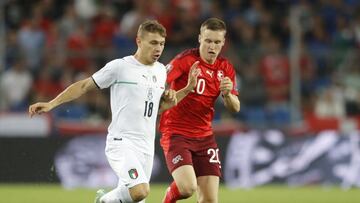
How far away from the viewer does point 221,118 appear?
1745 centimetres

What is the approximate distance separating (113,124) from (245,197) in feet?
18.0

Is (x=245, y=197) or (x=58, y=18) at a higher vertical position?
(x=58, y=18)

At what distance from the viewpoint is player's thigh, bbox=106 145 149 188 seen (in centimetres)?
868

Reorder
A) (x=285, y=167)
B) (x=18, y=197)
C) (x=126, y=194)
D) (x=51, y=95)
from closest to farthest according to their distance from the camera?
(x=126, y=194), (x=18, y=197), (x=285, y=167), (x=51, y=95)

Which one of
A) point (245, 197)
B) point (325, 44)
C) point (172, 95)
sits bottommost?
point (245, 197)

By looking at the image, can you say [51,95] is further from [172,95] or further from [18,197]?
[172,95]

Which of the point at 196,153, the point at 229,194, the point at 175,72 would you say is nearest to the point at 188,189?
the point at 196,153

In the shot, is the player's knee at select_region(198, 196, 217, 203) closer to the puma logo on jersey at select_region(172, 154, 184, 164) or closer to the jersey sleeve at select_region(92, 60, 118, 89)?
the puma logo on jersey at select_region(172, 154, 184, 164)

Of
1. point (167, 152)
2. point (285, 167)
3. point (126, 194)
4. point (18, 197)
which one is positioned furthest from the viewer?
point (285, 167)

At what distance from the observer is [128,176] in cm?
868

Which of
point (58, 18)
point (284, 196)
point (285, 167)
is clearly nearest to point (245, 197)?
point (284, 196)

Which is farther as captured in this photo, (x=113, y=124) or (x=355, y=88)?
(x=355, y=88)

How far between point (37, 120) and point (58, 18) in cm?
328

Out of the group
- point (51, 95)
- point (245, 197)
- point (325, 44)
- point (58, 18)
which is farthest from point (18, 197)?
point (325, 44)
